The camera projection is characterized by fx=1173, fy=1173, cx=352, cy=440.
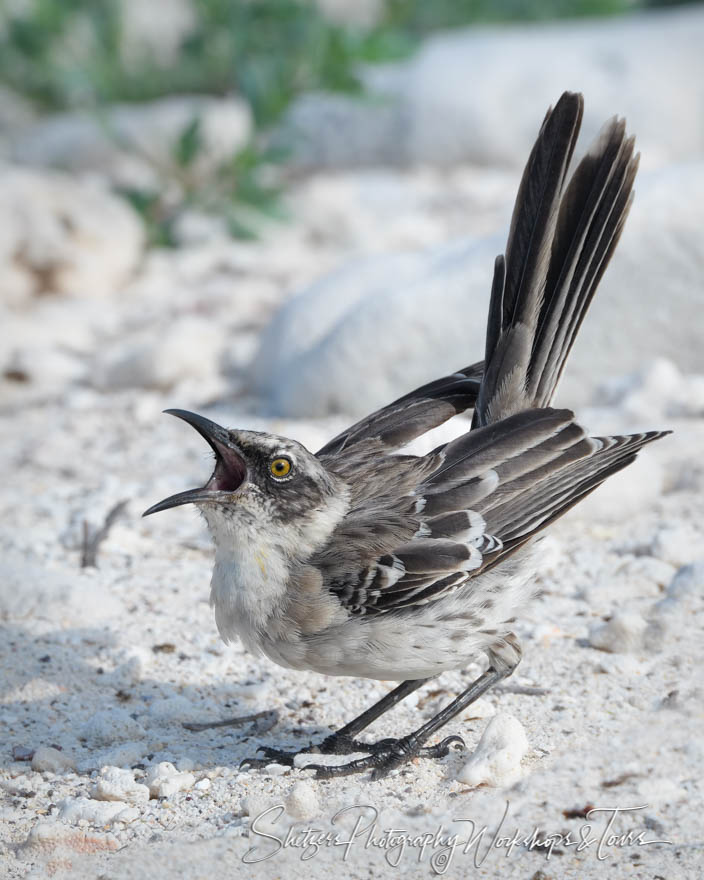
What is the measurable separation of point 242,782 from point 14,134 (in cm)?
1030

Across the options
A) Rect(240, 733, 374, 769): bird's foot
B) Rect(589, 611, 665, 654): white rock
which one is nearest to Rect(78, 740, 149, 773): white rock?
Rect(240, 733, 374, 769): bird's foot

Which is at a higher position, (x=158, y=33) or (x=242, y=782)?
(x=158, y=33)

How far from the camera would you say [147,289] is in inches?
375

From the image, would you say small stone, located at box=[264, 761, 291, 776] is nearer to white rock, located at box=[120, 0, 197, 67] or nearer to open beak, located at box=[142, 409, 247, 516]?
open beak, located at box=[142, 409, 247, 516]

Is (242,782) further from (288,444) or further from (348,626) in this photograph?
(288,444)

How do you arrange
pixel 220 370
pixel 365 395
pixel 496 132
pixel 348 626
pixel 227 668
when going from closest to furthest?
pixel 348 626
pixel 227 668
pixel 365 395
pixel 220 370
pixel 496 132

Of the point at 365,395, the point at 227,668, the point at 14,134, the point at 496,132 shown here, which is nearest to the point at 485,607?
the point at 227,668

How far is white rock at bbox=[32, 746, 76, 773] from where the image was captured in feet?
12.6

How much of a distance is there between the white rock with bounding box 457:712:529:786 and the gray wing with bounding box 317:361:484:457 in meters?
1.12

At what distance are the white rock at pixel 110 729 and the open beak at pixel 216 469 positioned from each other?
857mm

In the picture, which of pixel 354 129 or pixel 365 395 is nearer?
pixel 365 395

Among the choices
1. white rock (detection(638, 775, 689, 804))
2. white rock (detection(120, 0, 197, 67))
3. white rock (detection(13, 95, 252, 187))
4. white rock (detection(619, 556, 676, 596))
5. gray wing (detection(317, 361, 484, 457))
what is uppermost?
white rock (detection(120, 0, 197, 67))

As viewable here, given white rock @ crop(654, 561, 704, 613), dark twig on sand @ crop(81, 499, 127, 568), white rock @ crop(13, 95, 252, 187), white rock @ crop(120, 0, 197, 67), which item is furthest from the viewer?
white rock @ crop(120, 0, 197, 67)

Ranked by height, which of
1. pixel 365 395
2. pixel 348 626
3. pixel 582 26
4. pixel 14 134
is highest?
pixel 582 26
